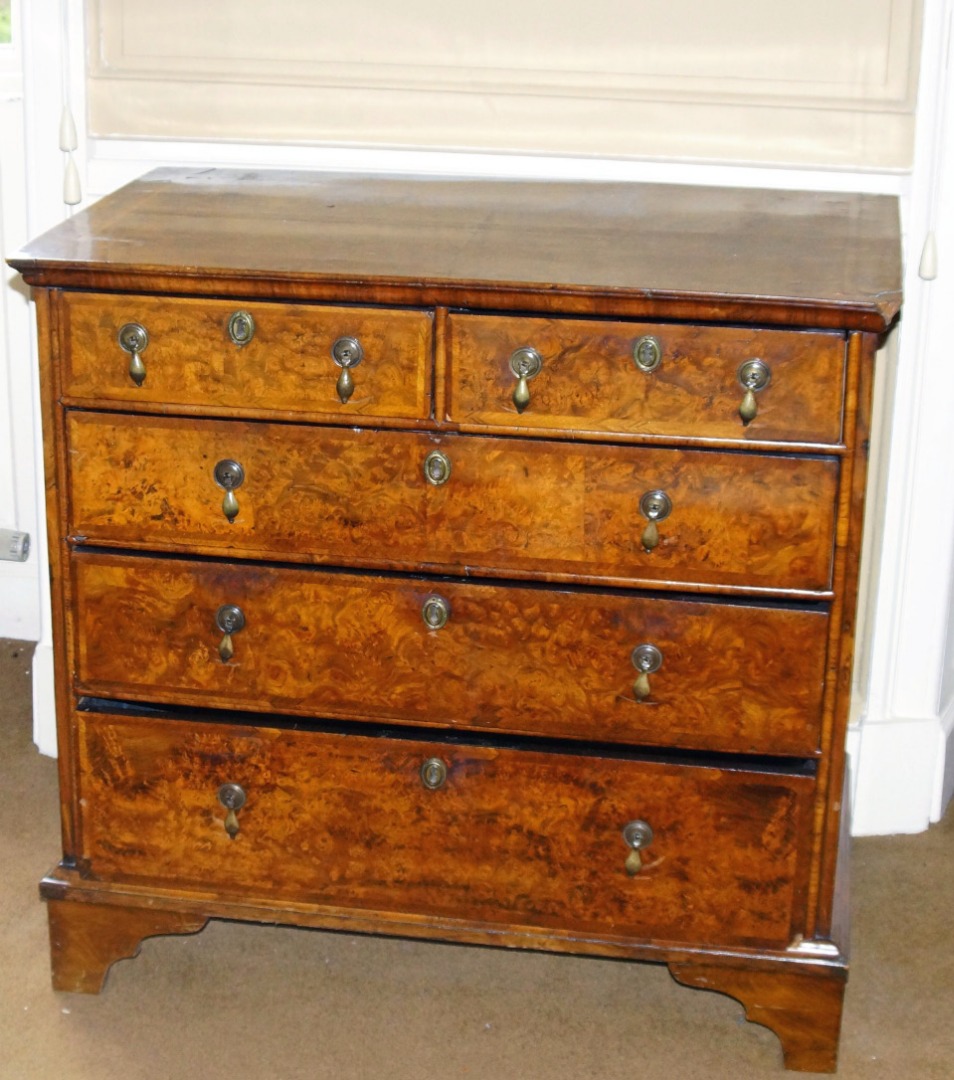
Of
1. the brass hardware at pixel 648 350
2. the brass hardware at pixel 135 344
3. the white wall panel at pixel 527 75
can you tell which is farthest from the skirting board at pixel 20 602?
the brass hardware at pixel 648 350

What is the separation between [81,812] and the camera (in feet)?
7.68

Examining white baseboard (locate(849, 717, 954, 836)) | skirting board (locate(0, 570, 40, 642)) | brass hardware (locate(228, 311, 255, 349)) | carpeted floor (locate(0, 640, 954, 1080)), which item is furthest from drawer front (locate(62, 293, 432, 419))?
skirting board (locate(0, 570, 40, 642))

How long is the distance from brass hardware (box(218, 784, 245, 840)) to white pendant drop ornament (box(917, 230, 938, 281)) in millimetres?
1289

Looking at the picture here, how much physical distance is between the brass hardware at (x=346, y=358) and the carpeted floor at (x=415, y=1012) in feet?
3.05

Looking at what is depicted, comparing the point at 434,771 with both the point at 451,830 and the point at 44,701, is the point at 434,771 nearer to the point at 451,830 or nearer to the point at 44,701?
the point at 451,830

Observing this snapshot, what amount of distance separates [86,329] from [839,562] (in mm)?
982

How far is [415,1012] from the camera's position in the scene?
2418 millimetres

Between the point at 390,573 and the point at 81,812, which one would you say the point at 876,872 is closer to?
the point at 390,573

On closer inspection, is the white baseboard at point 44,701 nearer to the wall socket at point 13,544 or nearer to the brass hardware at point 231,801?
the wall socket at point 13,544

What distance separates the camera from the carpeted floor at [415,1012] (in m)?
2.31

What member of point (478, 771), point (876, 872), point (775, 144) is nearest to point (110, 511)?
point (478, 771)

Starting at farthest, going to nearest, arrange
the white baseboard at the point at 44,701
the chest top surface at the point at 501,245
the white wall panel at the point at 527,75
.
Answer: the white baseboard at the point at 44,701 → the white wall panel at the point at 527,75 → the chest top surface at the point at 501,245

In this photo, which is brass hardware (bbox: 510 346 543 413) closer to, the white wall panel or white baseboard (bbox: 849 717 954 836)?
the white wall panel

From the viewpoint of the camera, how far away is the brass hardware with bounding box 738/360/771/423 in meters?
1.99
